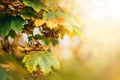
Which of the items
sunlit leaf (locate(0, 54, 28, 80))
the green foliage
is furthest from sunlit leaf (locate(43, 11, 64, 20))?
sunlit leaf (locate(0, 54, 28, 80))

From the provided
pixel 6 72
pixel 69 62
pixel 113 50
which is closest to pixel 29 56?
pixel 6 72

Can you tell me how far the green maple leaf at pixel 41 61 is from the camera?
200 centimetres

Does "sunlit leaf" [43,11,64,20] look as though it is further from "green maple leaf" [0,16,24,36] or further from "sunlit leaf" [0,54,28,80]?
"sunlit leaf" [0,54,28,80]

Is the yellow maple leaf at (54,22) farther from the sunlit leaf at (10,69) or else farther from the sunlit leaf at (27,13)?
the sunlit leaf at (10,69)

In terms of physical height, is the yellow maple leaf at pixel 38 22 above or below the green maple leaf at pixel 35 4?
below

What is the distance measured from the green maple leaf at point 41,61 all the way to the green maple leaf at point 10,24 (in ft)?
0.60

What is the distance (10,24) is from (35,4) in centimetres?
20

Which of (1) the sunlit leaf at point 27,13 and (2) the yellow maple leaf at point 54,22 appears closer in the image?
(2) the yellow maple leaf at point 54,22

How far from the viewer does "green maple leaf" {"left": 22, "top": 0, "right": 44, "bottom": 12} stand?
6.68 ft

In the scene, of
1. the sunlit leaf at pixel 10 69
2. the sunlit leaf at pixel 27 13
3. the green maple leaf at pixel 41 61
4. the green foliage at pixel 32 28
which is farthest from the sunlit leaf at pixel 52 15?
the sunlit leaf at pixel 10 69

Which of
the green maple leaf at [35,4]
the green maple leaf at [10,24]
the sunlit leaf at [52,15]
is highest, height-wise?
the green maple leaf at [35,4]

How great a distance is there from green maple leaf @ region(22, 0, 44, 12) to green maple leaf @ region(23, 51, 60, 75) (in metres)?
0.27

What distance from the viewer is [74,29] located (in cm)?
210

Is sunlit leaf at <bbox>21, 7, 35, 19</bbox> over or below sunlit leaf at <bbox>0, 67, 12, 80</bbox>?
over
